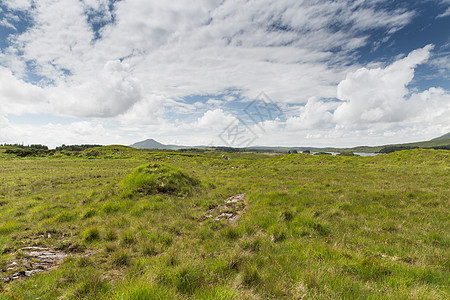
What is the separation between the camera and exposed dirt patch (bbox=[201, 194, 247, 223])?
28.7ft

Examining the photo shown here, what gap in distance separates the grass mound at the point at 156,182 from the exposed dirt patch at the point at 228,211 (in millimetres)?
3455

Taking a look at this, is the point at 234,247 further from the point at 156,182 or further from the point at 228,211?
the point at 156,182

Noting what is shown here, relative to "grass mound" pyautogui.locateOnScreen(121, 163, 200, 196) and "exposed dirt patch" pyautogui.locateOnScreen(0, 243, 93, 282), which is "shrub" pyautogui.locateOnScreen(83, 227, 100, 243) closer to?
"exposed dirt patch" pyautogui.locateOnScreen(0, 243, 93, 282)

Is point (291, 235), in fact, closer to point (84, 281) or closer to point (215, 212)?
point (215, 212)

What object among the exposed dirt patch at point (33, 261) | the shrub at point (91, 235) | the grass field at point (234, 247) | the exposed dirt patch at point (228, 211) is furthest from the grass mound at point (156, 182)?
the exposed dirt patch at point (33, 261)

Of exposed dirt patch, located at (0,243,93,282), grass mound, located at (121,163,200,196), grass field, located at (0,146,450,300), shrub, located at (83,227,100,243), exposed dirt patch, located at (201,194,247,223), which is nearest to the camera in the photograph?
grass field, located at (0,146,450,300)

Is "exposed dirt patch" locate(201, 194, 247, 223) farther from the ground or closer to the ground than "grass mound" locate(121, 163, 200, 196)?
closer to the ground

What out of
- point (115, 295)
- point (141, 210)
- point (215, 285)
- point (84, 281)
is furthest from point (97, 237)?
point (215, 285)

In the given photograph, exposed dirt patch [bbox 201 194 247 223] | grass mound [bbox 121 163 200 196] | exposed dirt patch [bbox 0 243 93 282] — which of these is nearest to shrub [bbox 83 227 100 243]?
exposed dirt patch [bbox 0 243 93 282]

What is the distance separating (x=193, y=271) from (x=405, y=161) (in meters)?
44.3

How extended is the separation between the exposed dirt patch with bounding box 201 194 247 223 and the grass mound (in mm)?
3455

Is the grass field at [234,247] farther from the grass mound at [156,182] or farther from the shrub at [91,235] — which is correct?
the grass mound at [156,182]

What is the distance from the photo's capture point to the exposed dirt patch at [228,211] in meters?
8.74

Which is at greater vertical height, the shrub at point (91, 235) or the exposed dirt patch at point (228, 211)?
the shrub at point (91, 235)
